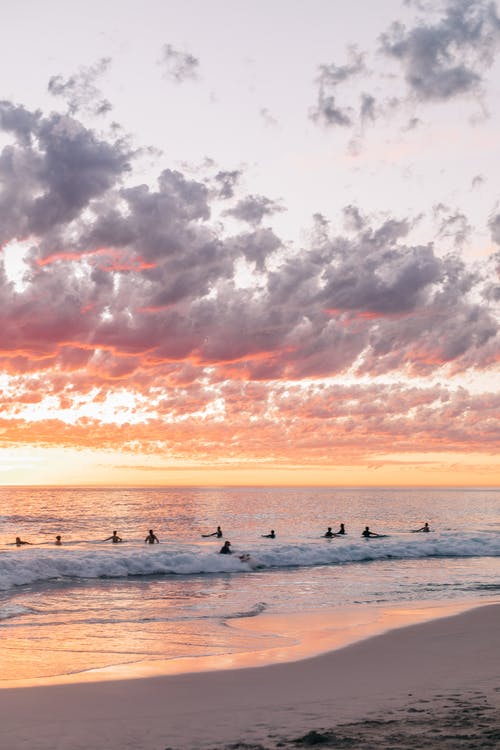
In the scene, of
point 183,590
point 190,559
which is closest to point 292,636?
point 183,590

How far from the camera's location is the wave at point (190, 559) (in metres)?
39.3

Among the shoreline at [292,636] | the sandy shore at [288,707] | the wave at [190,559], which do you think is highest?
the sandy shore at [288,707]

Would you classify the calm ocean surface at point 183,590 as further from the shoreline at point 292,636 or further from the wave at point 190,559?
the shoreline at point 292,636

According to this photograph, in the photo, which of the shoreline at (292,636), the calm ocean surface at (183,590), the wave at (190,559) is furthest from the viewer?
the wave at (190,559)

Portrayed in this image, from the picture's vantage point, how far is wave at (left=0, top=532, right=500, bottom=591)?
3934 cm

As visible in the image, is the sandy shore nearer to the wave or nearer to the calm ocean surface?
the calm ocean surface

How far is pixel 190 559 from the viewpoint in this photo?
46.4 m

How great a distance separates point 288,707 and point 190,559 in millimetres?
33787

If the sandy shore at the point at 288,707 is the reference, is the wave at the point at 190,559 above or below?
below

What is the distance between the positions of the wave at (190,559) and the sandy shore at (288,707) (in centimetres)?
2172

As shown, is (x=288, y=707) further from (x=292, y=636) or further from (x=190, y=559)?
(x=190, y=559)

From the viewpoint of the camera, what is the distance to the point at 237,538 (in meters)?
73.8

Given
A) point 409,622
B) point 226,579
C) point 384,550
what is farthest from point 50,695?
point 384,550

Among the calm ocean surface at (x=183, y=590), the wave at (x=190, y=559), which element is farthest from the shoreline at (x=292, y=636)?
the wave at (x=190, y=559)
